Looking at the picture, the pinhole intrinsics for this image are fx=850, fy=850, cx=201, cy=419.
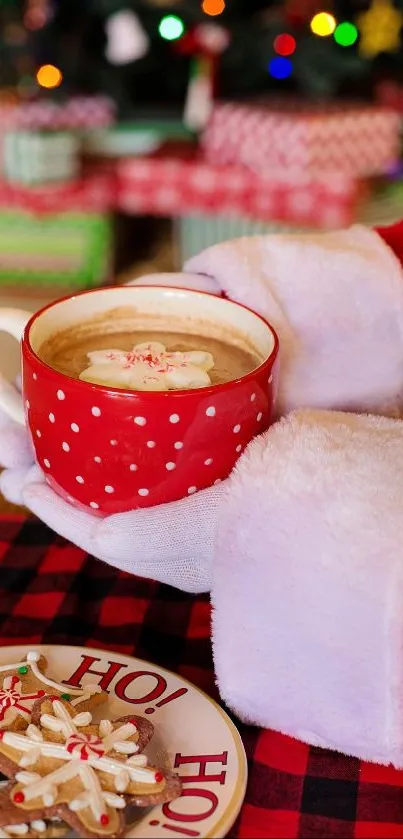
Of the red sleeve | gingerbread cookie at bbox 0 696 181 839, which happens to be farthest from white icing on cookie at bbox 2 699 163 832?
the red sleeve

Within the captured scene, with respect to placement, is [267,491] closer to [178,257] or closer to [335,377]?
[335,377]

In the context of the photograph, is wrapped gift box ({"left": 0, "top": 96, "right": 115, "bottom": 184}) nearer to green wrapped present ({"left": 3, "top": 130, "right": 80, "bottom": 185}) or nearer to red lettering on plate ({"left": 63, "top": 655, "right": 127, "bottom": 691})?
green wrapped present ({"left": 3, "top": 130, "right": 80, "bottom": 185})

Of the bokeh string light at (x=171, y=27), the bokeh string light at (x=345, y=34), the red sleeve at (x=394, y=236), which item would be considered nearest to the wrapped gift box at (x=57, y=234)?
the bokeh string light at (x=171, y=27)

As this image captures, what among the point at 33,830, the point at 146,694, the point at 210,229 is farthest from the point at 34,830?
the point at 210,229

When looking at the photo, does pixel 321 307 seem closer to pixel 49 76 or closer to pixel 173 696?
pixel 173 696

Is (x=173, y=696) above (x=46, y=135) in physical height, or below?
above
